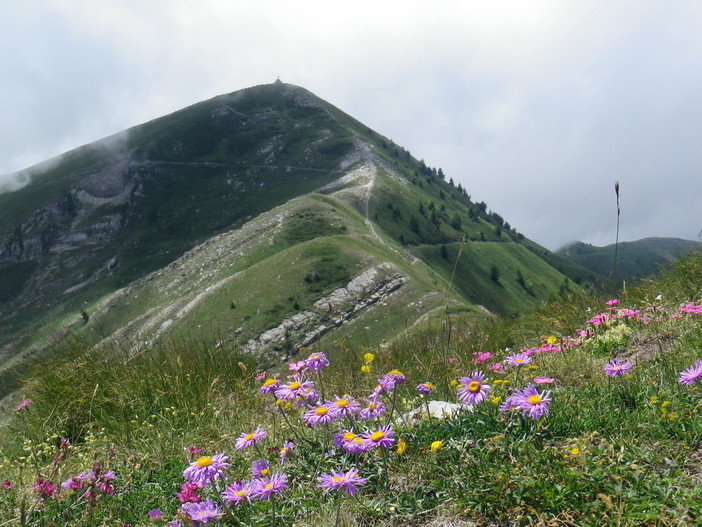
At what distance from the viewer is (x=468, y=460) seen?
3375mm

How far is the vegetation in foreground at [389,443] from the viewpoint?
112 inches

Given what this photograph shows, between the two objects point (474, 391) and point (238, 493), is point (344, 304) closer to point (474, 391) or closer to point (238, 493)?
point (474, 391)

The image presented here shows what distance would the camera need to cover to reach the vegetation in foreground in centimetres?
284

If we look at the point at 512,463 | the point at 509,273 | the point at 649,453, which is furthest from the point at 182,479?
the point at 509,273

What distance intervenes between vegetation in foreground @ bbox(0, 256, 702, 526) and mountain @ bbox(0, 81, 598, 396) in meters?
49.0

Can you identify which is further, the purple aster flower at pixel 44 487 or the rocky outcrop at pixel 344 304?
the rocky outcrop at pixel 344 304

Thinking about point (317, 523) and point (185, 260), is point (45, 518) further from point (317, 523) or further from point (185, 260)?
point (185, 260)

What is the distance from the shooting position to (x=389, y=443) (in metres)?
3.21

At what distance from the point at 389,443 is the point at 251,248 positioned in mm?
108307

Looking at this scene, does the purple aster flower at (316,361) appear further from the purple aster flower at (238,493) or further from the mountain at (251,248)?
the mountain at (251,248)

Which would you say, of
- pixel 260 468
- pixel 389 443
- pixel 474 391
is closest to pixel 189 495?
pixel 260 468

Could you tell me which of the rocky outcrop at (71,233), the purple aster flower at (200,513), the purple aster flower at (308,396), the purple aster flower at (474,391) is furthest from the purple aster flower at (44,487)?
the rocky outcrop at (71,233)

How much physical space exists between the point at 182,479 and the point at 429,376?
9.57 ft

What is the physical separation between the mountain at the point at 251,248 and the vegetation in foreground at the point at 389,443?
49.0 m
